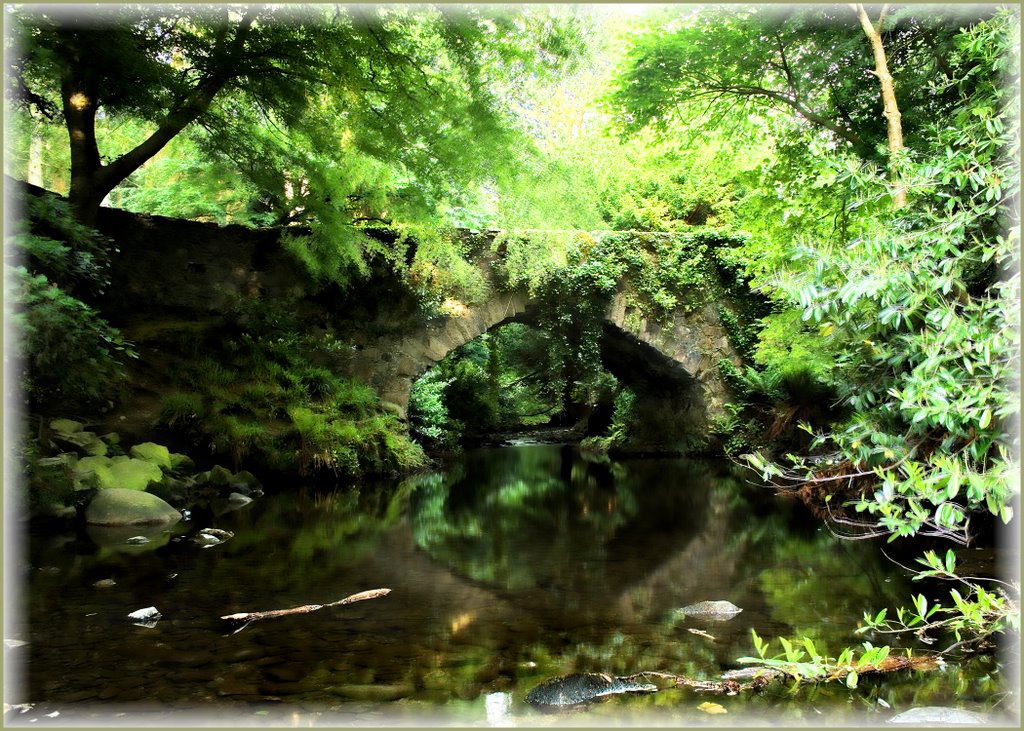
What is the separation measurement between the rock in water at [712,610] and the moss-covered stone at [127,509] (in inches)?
179

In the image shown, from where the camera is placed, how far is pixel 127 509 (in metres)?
5.89

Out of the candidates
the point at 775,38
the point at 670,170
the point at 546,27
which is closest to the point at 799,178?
the point at 775,38

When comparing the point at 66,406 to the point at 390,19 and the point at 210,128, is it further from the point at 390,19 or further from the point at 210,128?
the point at 390,19

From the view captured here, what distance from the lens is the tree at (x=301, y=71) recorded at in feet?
20.8

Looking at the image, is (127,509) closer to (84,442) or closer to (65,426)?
(84,442)

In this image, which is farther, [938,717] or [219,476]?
[219,476]

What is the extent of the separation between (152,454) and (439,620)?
196 inches

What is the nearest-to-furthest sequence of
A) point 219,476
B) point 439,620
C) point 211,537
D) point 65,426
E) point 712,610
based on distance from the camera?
point 439,620 < point 712,610 < point 211,537 < point 65,426 < point 219,476

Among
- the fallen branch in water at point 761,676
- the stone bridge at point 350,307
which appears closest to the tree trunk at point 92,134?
the stone bridge at point 350,307

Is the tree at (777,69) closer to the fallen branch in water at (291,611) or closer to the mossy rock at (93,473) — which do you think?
the fallen branch in water at (291,611)

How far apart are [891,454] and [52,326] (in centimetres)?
544

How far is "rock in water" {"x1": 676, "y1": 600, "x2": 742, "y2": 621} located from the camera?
352 cm

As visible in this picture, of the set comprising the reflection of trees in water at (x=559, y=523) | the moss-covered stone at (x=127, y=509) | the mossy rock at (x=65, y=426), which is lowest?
the reflection of trees in water at (x=559, y=523)

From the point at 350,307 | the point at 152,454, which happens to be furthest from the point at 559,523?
the point at 350,307
